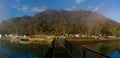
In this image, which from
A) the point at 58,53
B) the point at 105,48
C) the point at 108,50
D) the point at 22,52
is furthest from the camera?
the point at 105,48

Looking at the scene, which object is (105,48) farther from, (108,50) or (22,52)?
(22,52)

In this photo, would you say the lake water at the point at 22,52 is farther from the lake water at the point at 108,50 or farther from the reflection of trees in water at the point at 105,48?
the lake water at the point at 108,50

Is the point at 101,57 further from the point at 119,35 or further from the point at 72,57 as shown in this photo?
the point at 119,35

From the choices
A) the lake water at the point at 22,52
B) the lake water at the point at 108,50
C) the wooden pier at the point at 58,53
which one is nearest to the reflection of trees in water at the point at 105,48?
the lake water at the point at 108,50

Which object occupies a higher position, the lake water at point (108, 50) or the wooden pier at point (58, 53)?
the wooden pier at point (58, 53)

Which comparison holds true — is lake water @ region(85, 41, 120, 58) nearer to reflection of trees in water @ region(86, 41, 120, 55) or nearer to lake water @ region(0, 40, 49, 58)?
reflection of trees in water @ region(86, 41, 120, 55)

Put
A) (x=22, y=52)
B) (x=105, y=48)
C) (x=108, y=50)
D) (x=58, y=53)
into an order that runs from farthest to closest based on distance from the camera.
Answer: (x=105, y=48), (x=22, y=52), (x=108, y=50), (x=58, y=53)

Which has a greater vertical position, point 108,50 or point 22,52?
point 108,50

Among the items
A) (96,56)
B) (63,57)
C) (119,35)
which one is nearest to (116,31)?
(119,35)

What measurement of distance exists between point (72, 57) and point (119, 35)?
174 m

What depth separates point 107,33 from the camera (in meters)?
198

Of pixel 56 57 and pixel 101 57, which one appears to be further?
pixel 56 57

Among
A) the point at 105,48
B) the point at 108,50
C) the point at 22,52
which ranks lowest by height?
the point at 22,52

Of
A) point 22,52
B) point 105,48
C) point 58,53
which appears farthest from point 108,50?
point 58,53
